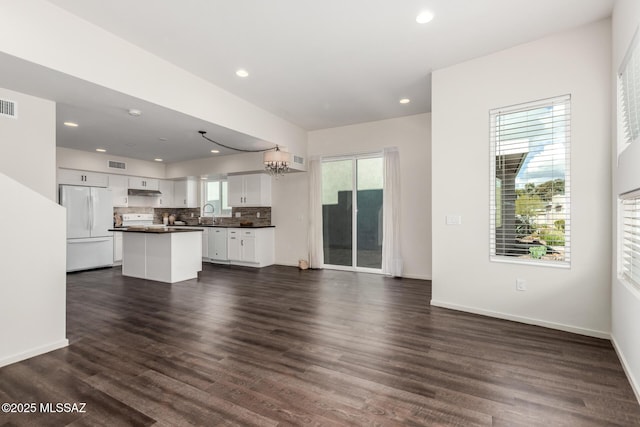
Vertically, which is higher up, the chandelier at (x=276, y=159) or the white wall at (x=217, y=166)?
the white wall at (x=217, y=166)

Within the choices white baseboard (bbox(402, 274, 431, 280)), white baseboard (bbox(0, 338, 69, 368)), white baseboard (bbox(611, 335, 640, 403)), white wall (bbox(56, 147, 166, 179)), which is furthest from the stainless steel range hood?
white baseboard (bbox(611, 335, 640, 403))

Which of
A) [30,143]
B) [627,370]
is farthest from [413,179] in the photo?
[30,143]

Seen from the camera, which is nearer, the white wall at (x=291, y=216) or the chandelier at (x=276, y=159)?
the chandelier at (x=276, y=159)

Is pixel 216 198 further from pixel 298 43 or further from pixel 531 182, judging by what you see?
pixel 531 182

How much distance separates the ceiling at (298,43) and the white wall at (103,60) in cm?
11

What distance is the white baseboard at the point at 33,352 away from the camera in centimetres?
246

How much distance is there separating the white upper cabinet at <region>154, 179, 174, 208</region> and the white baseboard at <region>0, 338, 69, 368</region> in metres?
6.33

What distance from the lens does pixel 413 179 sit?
575 centimetres

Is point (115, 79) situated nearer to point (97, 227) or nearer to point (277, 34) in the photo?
point (277, 34)

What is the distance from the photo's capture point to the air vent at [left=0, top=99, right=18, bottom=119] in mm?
3197

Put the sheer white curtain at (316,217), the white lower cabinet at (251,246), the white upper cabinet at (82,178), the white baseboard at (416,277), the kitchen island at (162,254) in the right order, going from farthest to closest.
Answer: the white lower cabinet at (251,246) → the sheer white curtain at (316,217) → the white upper cabinet at (82,178) → the white baseboard at (416,277) → the kitchen island at (162,254)

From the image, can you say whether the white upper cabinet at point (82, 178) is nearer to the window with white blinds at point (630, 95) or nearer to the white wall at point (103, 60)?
the white wall at point (103, 60)

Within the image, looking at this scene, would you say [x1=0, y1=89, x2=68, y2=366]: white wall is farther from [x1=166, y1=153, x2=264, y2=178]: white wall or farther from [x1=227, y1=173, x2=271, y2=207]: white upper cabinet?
[x1=227, y1=173, x2=271, y2=207]: white upper cabinet

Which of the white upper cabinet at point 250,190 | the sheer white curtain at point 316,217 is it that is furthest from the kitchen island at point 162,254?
the sheer white curtain at point 316,217
